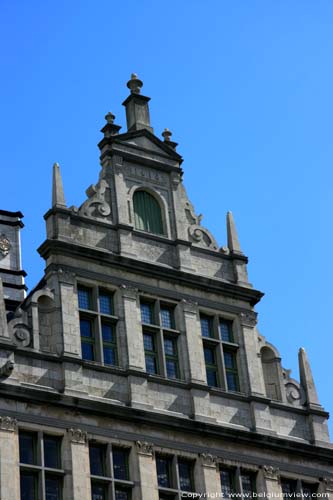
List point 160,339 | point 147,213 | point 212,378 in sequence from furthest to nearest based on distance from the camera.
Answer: point 147,213 → point 212,378 → point 160,339

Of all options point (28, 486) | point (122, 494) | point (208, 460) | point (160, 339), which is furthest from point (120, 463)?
point (160, 339)

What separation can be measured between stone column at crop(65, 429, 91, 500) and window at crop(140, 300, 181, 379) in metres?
3.68

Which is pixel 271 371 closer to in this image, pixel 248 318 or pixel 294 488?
A: pixel 248 318

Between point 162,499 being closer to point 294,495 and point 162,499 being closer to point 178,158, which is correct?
point 294,495

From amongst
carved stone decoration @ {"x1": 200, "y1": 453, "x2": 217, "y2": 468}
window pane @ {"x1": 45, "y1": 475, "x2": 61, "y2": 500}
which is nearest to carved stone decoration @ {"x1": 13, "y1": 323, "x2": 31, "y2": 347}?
window pane @ {"x1": 45, "y1": 475, "x2": 61, "y2": 500}

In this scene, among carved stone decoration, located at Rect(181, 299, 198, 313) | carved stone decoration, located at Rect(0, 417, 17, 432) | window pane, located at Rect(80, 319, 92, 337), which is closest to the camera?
carved stone decoration, located at Rect(0, 417, 17, 432)

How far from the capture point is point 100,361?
42.3 m

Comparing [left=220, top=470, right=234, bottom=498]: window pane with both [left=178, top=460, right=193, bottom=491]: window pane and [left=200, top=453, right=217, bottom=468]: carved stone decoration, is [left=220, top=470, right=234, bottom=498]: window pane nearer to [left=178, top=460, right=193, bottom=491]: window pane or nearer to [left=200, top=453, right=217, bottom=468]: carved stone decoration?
[left=200, top=453, right=217, bottom=468]: carved stone decoration

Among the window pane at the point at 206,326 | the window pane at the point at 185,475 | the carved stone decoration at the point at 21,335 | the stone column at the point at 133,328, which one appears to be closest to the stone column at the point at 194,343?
the window pane at the point at 206,326

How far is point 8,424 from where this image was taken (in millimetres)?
39562

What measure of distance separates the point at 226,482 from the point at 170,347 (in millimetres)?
4199

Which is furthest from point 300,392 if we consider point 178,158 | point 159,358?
point 178,158

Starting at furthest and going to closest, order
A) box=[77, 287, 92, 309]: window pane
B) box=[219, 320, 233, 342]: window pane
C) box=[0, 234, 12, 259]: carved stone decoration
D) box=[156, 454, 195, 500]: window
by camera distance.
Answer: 1. box=[0, 234, 12, 259]: carved stone decoration
2. box=[219, 320, 233, 342]: window pane
3. box=[77, 287, 92, 309]: window pane
4. box=[156, 454, 195, 500]: window

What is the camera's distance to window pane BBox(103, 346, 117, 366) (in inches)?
1682
